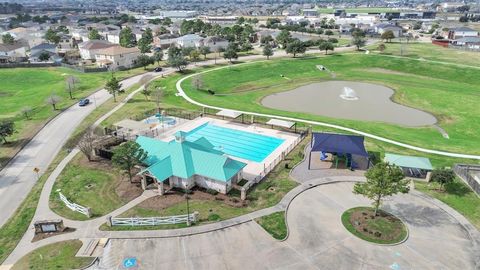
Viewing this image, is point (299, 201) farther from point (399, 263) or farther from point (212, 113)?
point (212, 113)

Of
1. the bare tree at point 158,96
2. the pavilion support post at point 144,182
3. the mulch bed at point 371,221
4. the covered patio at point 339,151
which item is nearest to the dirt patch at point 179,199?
the pavilion support post at point 144,182

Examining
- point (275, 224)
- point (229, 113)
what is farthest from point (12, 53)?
point (275, 224)

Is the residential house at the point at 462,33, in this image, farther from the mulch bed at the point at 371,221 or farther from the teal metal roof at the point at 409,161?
the mulch bed at the point at 371,221

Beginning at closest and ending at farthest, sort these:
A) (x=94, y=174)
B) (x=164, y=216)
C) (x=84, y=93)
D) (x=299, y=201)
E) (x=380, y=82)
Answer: (x=164, y=216), (x=299, y=201), (x=94, y=174), (x=84, y=93), (x=380, y=82)

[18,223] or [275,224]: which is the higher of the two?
[18,223]

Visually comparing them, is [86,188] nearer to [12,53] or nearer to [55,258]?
[55,258]

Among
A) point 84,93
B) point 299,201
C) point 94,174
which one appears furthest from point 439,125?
point 84,93
